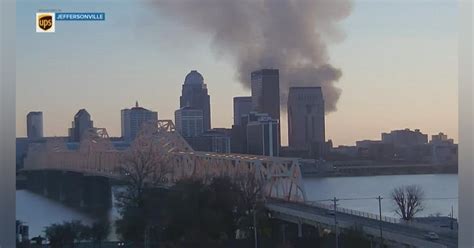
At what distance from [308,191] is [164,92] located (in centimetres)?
70

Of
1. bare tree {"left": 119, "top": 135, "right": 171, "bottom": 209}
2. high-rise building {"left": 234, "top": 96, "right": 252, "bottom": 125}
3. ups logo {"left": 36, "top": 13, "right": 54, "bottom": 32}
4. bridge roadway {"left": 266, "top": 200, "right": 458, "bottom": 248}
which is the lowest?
bridge roadway {"left": 266, "top": 200, "right": 458, "bottom": 248}

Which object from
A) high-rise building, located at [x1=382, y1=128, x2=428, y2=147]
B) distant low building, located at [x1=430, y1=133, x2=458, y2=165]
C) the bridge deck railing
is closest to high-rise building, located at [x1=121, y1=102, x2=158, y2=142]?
the bridge deck railing

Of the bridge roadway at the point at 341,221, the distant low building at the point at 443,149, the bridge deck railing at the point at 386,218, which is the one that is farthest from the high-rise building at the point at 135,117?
the distant low building at the point at 443,149

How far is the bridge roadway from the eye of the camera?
283 cm

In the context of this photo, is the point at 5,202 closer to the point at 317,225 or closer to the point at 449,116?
the point at 317,225

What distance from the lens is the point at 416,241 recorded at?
278 cm

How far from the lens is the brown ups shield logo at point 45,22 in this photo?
2586 millimetres

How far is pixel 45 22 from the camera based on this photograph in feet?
8.54

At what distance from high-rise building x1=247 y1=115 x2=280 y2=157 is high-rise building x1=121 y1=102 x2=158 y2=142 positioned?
0.40 m

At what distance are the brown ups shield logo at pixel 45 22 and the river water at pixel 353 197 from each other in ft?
2.00

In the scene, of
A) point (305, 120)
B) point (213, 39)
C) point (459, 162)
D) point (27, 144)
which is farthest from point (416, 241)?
point (27, 144)

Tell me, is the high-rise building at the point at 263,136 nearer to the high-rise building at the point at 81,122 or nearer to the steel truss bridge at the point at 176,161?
the steel truss bridge at the point at 176,161

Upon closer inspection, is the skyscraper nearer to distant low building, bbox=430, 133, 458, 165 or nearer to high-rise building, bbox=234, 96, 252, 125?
high-rise building, bbox=234, 96, 252, 125

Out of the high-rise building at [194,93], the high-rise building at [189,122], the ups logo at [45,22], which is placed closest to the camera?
the ups logo at [45,22]
